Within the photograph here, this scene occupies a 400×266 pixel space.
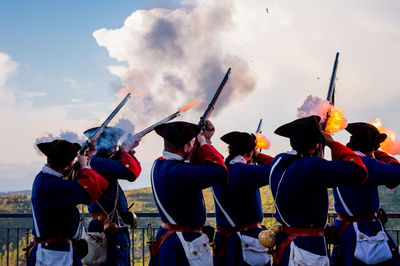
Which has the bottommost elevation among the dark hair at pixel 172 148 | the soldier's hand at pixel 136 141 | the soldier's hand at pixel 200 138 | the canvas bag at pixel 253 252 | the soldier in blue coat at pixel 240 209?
the canvas bag at pixel 253 252

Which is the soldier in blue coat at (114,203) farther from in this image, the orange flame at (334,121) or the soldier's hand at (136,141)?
the orange flame at (334,121)

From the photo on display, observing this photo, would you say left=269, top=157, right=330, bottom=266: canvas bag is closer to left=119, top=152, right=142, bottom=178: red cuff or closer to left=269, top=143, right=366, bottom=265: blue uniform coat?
left=269, top=143, right=366, bottom=265: blue uniform coat

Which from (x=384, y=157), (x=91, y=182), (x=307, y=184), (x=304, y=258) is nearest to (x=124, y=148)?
(x=91, y=182)

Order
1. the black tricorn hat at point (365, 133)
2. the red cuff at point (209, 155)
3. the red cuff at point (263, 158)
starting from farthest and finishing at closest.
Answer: the red cuff at point (263, 158), the black tricorn hat at point (365, 133), the red cuff at point (209, 155)

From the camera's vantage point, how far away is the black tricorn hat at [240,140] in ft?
20.5

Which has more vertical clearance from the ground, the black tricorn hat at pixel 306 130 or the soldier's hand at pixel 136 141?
the soldier's hand at pixel 136 141

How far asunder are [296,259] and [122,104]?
3.85 metres

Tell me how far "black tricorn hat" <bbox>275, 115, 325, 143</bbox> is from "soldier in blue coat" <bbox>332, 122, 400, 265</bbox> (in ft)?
3.51

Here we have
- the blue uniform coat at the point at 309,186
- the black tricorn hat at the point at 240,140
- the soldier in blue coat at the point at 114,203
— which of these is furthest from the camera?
the soldier in blue coat at the point at 114,203

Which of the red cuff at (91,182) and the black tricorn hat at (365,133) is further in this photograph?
the black tricorn hat at (365,133)

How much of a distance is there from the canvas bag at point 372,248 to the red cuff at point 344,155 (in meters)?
1.34

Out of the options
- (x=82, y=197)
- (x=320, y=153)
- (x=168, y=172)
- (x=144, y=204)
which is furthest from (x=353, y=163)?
(x=144, y=204)

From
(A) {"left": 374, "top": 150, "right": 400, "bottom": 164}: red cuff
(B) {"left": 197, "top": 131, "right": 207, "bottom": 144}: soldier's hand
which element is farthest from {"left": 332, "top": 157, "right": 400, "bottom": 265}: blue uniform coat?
(B) {"left": 197, "top": 131, "right": 207, "bottom": 144}: soldier's hand

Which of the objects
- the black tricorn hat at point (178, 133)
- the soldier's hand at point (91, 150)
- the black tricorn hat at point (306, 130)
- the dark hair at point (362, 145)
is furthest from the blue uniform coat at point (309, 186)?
the soldier's hand at point (91, 150)
